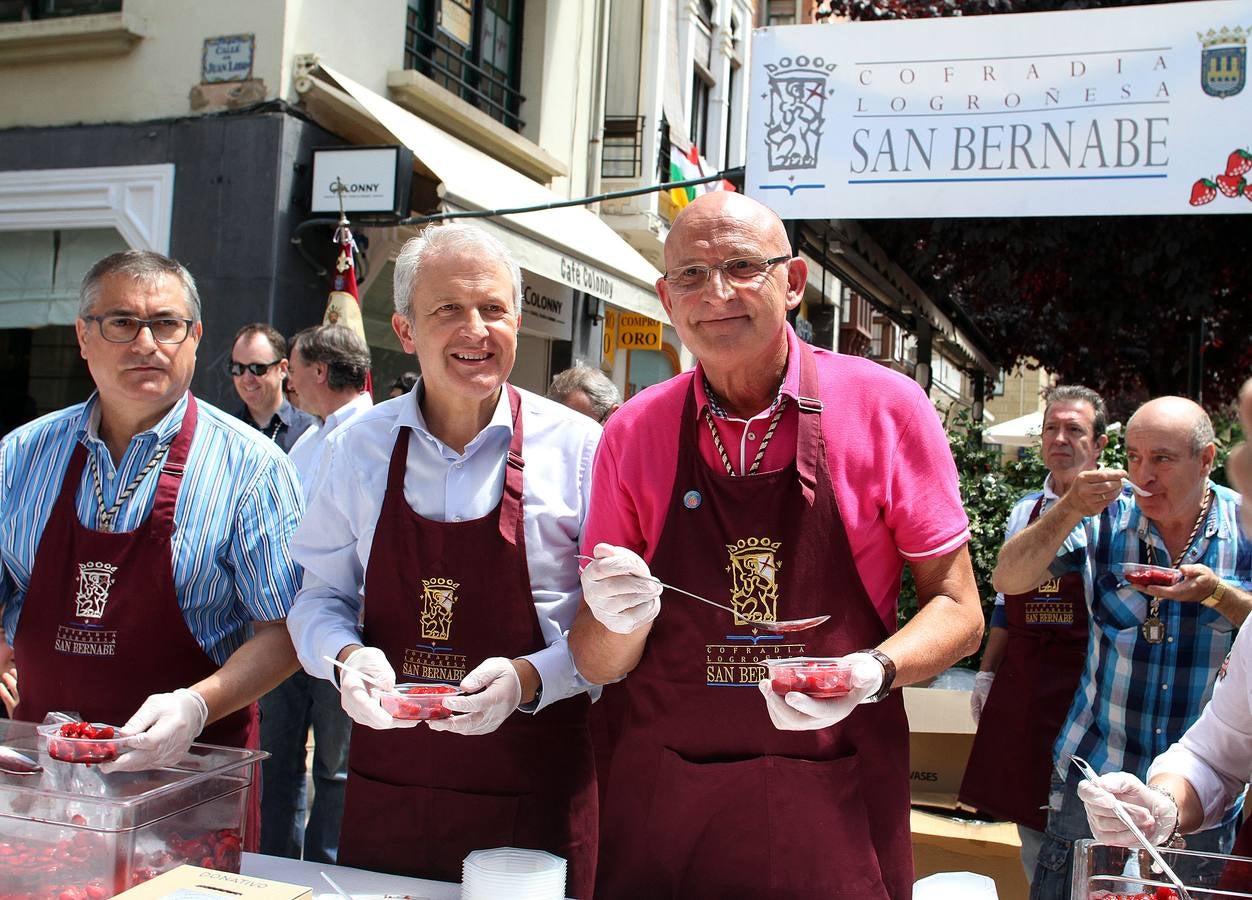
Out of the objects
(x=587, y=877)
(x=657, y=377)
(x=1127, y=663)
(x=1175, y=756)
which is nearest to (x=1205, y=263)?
(x=1127, y=663)

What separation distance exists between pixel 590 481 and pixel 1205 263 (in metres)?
5.94

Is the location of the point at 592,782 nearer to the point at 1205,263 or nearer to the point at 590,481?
the point at 590,481

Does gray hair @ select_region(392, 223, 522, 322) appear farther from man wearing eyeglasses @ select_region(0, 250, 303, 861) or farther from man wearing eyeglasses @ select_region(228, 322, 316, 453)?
man wearing eyeglasses @ select_region(228, 322, 316, 453)

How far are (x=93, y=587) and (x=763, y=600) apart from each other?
4.71 ft

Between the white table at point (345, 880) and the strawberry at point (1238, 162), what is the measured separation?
383 cm

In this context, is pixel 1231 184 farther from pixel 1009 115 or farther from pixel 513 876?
pixel 513 876

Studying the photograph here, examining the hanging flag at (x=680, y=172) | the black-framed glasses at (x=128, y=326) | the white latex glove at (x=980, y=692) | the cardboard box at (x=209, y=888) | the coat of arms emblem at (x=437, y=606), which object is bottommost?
the cardboard box at (x=209, y=888)

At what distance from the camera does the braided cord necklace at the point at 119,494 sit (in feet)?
7.91

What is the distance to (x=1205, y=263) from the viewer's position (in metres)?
6.85

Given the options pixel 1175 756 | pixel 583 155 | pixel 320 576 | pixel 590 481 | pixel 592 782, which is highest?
pixel 583 155

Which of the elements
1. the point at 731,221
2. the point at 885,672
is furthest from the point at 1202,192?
the point at 885,672

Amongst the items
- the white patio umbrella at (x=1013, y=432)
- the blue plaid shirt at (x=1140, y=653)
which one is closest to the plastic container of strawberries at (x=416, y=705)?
the blue plaid shirt at (x=1140, y=653)

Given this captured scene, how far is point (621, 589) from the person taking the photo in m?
1.82

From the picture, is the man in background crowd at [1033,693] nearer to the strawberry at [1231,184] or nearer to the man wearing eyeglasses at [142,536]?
the strawberry at [1231,184]
